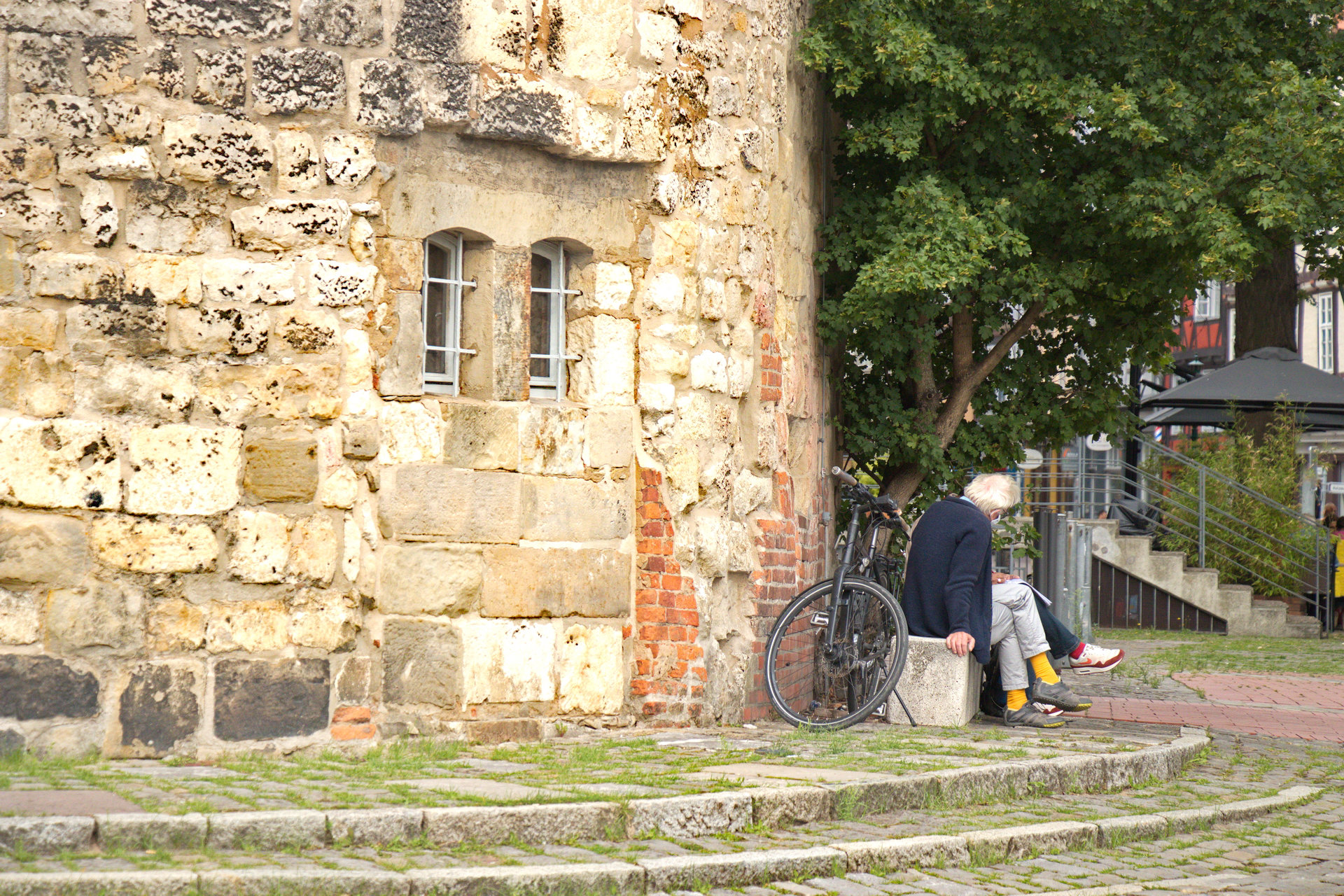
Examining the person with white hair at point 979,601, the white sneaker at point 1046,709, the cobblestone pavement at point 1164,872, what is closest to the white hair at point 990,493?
the person with white hair at point 979,601

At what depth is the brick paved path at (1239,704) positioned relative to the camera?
9578 millimetres

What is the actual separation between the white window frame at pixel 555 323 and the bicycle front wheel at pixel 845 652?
5.98ft

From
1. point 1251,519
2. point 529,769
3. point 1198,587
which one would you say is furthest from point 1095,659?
point 1251,519

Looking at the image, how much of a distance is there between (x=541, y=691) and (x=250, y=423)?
188 cm

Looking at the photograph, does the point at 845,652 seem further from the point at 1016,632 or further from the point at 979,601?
the point at 1016,632

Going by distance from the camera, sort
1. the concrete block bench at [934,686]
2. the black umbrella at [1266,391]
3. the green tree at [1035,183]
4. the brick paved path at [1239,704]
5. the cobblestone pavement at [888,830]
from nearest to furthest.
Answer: the cobblestone pavement at [888,830] < the concrete block bench at [934,686] < the green tree at [1035,183] < the brick paved path at [1239,704] < the black umbrella at [1266,391]

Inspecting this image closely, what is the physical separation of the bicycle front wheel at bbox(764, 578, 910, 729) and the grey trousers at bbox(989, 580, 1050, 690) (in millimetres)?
669

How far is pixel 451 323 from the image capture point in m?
7.31

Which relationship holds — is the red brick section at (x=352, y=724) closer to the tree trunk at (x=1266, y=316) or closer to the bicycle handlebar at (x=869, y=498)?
the bicycle handlebar at (x=869, y=498)

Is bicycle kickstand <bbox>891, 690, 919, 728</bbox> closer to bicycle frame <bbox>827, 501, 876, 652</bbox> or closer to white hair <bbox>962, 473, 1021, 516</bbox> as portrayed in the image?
bicycle frame <bbox>827, 501, 876, 652</bbox>

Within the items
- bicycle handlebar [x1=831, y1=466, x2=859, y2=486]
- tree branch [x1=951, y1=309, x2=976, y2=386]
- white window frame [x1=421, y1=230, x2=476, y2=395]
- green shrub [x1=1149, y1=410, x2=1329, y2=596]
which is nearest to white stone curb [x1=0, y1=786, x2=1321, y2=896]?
bicycle handlebar [x1=831, y1=466, x2=859, y2=486]

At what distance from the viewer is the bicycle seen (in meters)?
7.94

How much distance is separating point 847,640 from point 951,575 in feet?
2.25

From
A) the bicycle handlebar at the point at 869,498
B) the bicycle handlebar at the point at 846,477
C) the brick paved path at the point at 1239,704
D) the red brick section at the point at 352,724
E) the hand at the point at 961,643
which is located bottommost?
the brick paved path at the point at 1239,704
